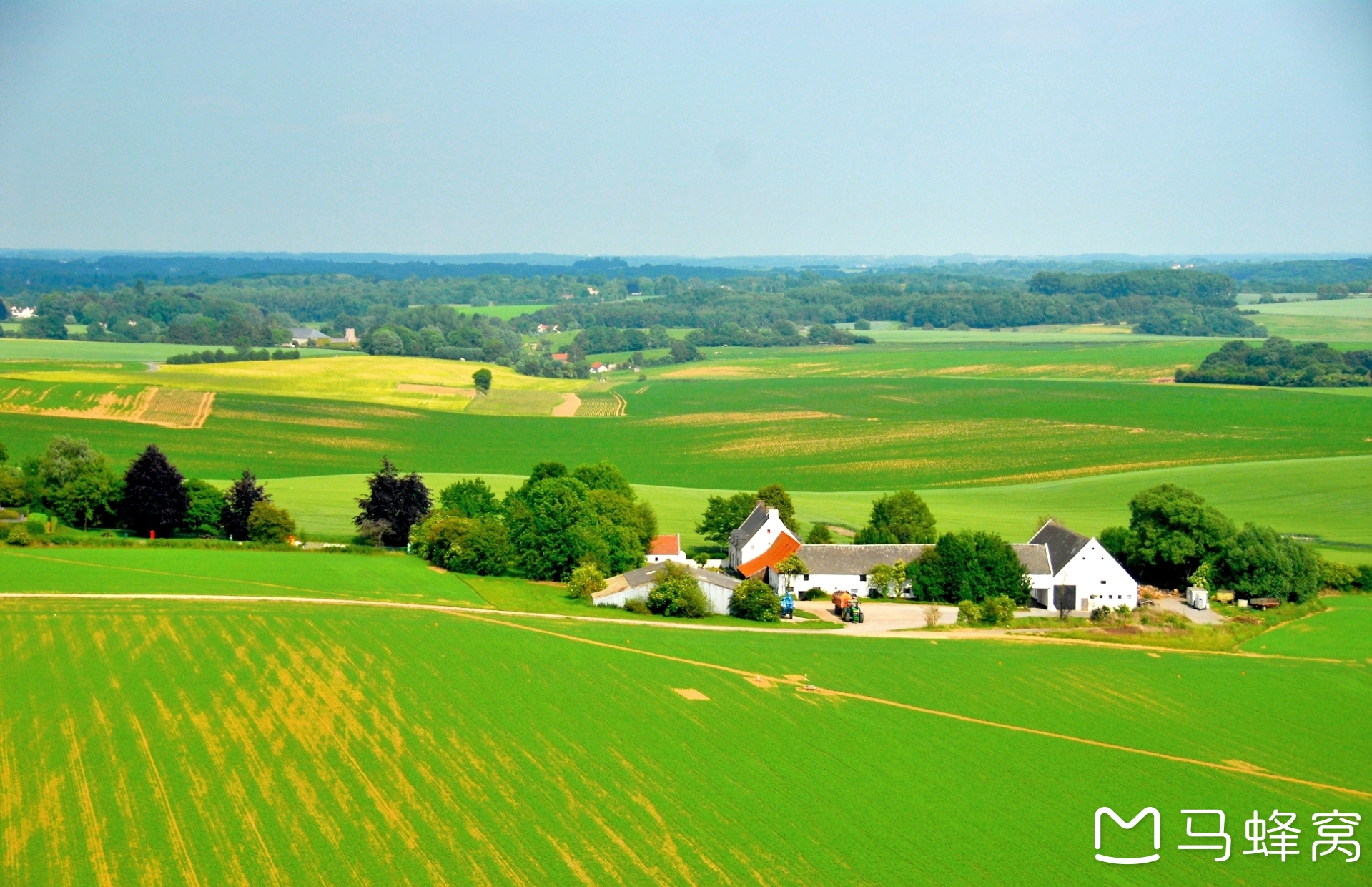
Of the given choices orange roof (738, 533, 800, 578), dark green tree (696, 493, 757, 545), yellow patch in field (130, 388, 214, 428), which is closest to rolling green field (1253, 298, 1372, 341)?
dark green tree (696, 493, 757, 545)

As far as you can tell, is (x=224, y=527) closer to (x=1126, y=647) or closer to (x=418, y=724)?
(x=418, y=724)

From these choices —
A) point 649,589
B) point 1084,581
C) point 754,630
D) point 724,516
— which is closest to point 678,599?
point 649,589

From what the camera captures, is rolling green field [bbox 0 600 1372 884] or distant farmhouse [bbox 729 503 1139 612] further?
distant farmhouse [bbox 729 503 1139 612]

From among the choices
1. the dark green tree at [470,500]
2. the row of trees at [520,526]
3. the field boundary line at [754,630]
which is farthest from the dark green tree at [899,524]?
the dark green tree at [470,500]

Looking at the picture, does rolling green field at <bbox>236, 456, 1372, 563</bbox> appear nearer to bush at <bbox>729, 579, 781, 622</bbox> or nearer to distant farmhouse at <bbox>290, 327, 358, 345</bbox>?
bush at <bbox>729, 579, 781, 622</bbox>

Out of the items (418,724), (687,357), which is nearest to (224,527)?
(418,724)

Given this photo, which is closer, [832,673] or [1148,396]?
[832,673]
